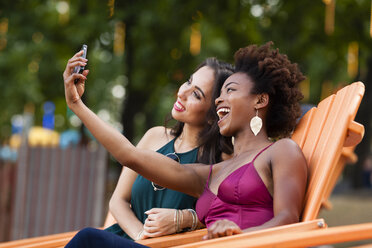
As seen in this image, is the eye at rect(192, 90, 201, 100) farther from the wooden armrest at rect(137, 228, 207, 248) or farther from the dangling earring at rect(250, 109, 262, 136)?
the wooden armrest at rect(137, 228, 207, 248)

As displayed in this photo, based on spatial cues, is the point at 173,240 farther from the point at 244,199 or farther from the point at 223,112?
the point at 223,112

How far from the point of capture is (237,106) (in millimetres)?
2771

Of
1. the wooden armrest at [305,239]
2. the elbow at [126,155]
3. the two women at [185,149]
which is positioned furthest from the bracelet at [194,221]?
the wooden armrest at [305,239]

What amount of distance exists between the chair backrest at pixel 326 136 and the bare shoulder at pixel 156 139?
78 centimetres

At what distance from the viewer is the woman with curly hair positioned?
2.47 m

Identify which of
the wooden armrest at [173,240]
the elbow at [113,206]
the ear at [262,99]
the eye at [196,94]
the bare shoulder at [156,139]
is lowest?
the wooden armrest at [173,240]

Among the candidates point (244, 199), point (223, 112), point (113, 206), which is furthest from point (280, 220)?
point (113, 206)

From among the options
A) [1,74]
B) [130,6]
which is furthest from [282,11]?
[1,74]

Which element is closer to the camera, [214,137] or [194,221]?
[194,221]

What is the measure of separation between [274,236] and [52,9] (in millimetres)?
11890

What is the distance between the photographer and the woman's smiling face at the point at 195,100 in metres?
3.23

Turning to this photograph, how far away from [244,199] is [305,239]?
456mm

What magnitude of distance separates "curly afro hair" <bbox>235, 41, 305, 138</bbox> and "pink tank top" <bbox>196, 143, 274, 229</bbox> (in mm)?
291

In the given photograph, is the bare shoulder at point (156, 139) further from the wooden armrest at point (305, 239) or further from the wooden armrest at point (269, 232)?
the wooden armrest at point (305, 239)
